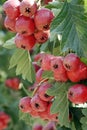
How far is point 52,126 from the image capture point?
3.43 m

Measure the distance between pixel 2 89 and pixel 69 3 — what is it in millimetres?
4016

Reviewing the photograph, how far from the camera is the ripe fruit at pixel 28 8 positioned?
2709 millimetres

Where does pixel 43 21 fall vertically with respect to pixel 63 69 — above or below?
above

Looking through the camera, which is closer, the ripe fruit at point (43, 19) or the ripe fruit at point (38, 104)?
the ripe fruit at point (43, 19)

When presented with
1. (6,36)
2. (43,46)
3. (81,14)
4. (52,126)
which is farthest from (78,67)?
(6,36)

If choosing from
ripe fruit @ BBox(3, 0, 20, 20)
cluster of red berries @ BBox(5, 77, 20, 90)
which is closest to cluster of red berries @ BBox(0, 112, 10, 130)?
cluster of red berries @ BBox(5, 77, 20, 90)

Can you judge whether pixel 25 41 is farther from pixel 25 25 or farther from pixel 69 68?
pixel 69 68

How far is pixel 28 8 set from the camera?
271cm

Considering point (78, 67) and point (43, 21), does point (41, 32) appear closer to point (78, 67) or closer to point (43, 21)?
point (43, 21)

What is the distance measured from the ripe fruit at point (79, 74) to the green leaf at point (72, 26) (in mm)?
73

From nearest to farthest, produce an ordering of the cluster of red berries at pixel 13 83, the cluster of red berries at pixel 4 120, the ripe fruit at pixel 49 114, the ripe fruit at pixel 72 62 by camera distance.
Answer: the ripe fruit at pixel 72 62, the ripe fruit at pixel 49 114, the cluster of red berries at pixel 4 120, the cluster of red berries at pixel 13 83

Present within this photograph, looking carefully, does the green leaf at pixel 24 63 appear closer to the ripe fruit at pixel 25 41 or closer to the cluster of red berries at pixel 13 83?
the ripe fruit at pixel 25 41

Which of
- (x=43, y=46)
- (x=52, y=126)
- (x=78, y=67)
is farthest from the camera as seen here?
(x=52, y=126)

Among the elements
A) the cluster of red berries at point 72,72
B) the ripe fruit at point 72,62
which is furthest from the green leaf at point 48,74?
the ripe fruit at point 72,62
